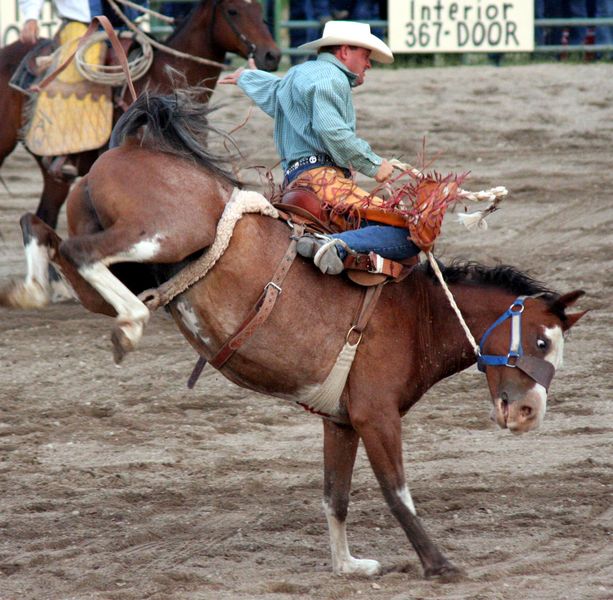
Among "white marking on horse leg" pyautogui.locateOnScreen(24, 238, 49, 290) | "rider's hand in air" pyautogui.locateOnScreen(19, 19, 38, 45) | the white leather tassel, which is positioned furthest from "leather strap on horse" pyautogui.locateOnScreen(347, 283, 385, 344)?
"rider's hand in air" pyautogui.locateOnScreen(19, 19, 38, 45)

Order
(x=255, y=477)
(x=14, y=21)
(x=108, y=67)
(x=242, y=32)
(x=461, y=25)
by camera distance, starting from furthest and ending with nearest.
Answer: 1. (x=461, y=25)
2. (x=14, y=21)
3. (x=242, y=32)
4. (x=108, y=67)
5. (x=255, y=477)

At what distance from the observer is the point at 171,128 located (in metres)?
4.83

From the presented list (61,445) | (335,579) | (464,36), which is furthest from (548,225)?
(335,579)

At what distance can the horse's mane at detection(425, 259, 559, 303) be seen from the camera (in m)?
5.10

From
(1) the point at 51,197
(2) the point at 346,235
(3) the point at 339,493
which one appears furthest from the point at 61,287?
(1) the point at 51,197

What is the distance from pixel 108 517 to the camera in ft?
18.6

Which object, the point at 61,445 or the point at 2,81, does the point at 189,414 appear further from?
the point at 2,81

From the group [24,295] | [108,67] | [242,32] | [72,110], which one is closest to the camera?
[24,295]

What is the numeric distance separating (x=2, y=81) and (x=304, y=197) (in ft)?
16.1

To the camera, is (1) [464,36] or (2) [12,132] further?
(1) [464,36]

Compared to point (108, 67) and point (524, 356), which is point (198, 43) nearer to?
point (108, 67)

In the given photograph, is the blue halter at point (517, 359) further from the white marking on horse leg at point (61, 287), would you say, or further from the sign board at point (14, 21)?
the sign board at point (14, 21)

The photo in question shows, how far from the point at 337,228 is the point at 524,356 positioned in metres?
0.93

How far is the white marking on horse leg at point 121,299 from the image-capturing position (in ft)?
14.8
